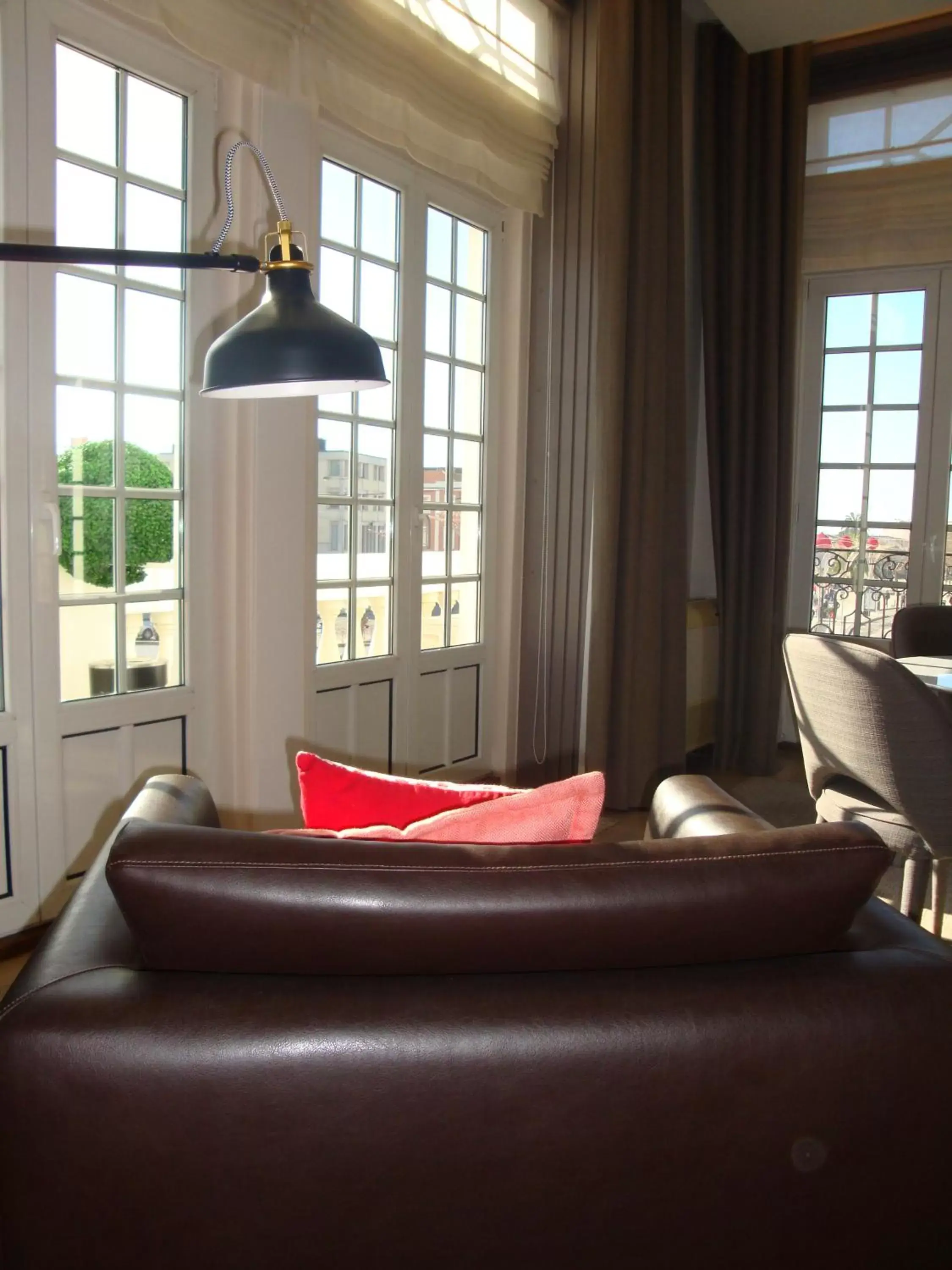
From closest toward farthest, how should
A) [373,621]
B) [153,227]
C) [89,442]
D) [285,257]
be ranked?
[285,257], [89,442], [153,227], [373,621]

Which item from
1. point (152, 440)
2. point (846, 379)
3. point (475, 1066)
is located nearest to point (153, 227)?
point (152, 440)

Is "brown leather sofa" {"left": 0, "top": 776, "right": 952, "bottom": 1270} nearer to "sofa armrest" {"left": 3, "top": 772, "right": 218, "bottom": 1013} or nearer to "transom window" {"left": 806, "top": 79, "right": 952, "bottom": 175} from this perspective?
"sofa armrest" {"left": 3, "top": 772, "right": 218, "bottom": 1013}

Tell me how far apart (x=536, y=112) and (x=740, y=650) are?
2517 mm

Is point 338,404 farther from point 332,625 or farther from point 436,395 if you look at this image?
point 332,625

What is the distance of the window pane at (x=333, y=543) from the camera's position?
335 cm

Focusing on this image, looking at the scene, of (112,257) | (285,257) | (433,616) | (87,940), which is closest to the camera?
(87,940)

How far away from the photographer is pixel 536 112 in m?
3.85

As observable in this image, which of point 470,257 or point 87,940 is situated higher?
point 470,257

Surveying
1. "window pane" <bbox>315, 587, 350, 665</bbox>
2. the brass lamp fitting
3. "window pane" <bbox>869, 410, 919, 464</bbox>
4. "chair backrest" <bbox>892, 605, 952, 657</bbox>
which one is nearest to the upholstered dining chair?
"chair backrest" <bbox>892, 605, 952, 657</bbox>

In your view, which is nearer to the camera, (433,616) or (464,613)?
(433,616)

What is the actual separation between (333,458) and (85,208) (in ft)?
3.50

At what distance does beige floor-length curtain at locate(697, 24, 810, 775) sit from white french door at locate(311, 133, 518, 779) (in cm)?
118

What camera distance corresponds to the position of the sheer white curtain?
2.70m

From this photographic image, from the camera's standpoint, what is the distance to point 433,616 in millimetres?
3926
